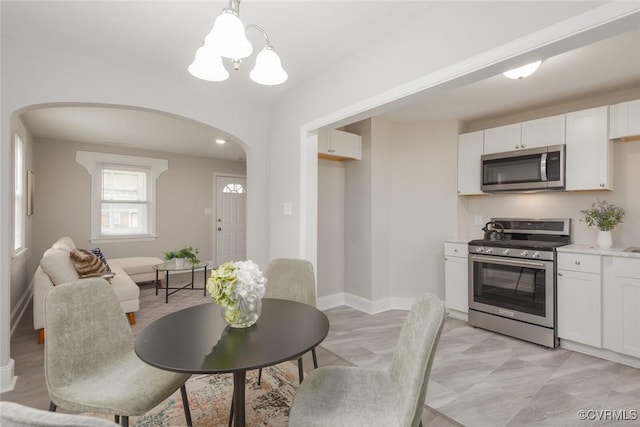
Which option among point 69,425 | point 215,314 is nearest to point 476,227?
point 215,314

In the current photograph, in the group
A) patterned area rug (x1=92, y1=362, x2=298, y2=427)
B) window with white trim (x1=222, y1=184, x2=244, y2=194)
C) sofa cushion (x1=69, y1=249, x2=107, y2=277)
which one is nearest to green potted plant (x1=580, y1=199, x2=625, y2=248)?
patterned area rug (x1=92, y1=362, x2=298, y2=427)

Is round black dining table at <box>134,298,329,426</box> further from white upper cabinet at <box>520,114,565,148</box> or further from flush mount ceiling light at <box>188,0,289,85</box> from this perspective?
white upper cabinet at <box>520,114,565,148</box>

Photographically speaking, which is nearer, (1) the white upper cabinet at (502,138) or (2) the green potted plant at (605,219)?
(2) the green potted plant at (605,219)

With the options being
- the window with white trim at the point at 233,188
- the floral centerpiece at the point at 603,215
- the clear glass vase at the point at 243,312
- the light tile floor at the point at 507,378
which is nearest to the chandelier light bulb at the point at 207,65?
the clear glass vase at the point at 243,312

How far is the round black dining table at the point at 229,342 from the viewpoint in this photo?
115 cm

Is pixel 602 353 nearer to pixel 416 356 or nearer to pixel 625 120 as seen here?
pixel 625 120

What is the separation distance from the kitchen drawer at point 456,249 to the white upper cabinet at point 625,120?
1641 mm

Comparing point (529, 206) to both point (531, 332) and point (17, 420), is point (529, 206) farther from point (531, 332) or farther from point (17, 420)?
point (17, 420)

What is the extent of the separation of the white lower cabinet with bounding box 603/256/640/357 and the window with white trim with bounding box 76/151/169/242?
21.8 feet

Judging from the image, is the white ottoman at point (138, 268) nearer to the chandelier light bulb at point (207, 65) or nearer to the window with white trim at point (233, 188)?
the window with white trim at point (233, 188)

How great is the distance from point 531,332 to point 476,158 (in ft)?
6.34

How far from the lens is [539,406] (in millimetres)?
2035

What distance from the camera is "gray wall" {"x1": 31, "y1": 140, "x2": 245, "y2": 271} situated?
5.12 meters

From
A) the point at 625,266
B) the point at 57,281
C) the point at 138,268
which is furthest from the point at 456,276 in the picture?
the point at 138,268
